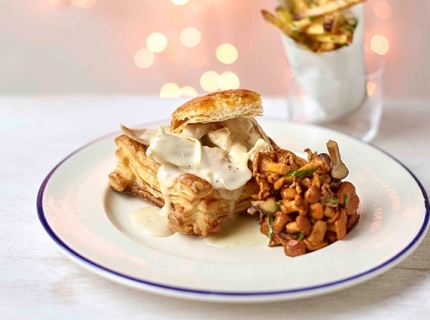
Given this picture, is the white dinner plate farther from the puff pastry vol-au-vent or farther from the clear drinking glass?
the clear drinking glass

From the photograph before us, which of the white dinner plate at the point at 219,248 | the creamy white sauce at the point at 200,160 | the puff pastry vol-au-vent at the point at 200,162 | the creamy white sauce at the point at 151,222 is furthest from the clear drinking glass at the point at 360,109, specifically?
the creamy white sauce at the point at 151,222

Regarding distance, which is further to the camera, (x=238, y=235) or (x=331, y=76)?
(x=331, y=76)

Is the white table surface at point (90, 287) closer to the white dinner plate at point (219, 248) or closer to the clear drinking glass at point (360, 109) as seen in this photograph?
the white dinner plate at point (219, 248)

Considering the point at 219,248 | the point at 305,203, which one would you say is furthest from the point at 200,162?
the point at 305,203

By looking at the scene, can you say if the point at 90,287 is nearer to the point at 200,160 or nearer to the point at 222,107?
the point at 200,160

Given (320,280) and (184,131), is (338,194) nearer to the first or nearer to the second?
(320,280)

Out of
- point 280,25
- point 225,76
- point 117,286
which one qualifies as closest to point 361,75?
point 280,25

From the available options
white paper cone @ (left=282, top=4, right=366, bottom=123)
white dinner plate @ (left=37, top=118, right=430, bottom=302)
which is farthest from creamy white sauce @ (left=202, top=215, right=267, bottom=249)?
white paper cone @ (left=282, top=4, right=366, bottom=123)
